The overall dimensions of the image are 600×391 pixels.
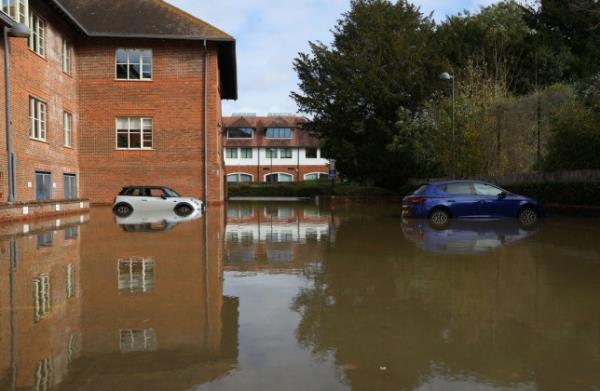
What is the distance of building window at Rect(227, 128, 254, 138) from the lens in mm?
77750

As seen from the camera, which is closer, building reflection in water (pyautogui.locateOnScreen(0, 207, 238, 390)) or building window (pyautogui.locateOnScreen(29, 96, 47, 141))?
building reflection in water (pyautogui.locateOnScreen(0, 207, 238, 390))

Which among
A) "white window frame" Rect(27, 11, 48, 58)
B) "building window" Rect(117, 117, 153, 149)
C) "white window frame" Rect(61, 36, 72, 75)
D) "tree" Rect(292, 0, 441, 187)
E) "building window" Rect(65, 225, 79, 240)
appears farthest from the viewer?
"tree" Rect(292, 0, 441, 187)

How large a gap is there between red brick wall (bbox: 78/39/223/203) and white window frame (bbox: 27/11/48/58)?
483 cm

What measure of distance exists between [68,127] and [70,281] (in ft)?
73.8

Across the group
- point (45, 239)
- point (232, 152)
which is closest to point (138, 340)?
point (45, 239)

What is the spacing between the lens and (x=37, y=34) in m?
24.0

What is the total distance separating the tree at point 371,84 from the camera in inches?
1412

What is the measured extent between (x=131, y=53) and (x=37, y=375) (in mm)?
27843

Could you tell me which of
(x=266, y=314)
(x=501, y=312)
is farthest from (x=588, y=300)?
(x=266, y=314)

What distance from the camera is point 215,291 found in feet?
23.6

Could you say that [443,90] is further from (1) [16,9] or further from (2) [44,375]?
(2) [44,375]

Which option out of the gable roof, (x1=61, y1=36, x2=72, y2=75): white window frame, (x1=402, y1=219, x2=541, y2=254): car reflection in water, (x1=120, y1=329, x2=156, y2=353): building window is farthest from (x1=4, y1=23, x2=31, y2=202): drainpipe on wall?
A: (x1=120, y1=329, x2=156, y2=353): building window

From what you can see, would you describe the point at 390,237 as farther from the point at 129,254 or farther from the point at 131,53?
the point at 131,53

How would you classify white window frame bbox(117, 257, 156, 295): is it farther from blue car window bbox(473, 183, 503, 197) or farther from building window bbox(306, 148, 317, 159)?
building window bbox(306, 148, 317, 159)
